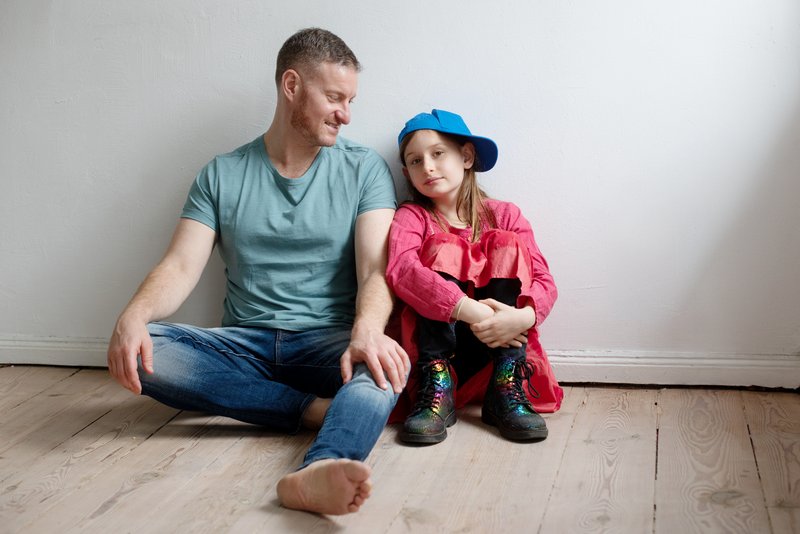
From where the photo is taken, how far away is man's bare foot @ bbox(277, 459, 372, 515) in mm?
1505

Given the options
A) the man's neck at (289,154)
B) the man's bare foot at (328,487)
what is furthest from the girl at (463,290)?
the man's bare foot at (328,487)

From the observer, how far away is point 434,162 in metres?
2.21

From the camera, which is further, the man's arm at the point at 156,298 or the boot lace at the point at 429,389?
the boot lace at the point at 429,389

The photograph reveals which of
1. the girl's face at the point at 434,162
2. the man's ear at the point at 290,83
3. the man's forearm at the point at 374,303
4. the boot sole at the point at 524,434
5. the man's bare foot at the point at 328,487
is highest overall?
the man's ear at the point at 290,83

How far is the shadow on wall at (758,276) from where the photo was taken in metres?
2.22

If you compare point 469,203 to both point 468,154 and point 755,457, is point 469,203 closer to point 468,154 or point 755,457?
point 468,154

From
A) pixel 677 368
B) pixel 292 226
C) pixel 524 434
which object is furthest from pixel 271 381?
pixel 677 368

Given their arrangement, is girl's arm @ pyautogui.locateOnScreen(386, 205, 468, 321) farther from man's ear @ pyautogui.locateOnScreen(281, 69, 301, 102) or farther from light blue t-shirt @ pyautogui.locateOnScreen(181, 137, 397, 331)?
man's ear @ pyautogui.locateOnScreen(281, 69, 301, 102)

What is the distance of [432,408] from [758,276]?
919 mm

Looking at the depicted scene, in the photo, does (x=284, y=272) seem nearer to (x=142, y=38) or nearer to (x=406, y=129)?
(x=406, y=129)

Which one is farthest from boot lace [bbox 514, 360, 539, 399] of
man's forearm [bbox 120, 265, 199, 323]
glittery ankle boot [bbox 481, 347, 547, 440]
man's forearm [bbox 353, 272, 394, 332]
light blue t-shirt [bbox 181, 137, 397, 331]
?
man's forearm [bbox 120, 265, 199, 323]

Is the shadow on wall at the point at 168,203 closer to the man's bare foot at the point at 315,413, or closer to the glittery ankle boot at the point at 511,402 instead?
the man's bare foot at the point at 315,413

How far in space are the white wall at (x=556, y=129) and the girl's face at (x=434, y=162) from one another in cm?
14

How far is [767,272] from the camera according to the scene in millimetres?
2266
